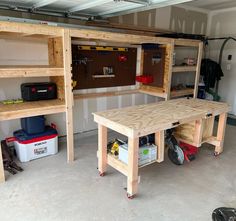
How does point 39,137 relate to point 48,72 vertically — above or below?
below

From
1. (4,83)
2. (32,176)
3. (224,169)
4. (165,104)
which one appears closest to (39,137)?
(32,176)

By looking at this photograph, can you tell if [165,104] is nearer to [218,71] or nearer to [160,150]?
[160,150]

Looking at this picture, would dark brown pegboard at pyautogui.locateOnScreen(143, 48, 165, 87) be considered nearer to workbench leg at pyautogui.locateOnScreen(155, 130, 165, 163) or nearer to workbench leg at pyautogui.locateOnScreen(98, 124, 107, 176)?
workbench leg at pyautogui.locateOnScreen(155, 130, 165, 163)

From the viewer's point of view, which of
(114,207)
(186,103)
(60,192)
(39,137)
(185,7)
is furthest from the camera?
(185,7)

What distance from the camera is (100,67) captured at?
12.3ft

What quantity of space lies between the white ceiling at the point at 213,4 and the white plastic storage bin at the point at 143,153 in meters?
3.60

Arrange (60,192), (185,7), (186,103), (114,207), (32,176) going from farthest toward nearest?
(185,7) → (186,103) → (32,176) → (60,192) → (114,207)

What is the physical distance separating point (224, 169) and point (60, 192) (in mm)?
2053

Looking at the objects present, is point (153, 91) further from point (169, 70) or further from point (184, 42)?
point (184, 42)

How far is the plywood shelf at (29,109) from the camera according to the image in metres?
2.43

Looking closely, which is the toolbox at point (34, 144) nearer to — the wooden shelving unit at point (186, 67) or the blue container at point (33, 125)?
the blue container at point (33, 125)

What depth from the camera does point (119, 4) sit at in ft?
8.94

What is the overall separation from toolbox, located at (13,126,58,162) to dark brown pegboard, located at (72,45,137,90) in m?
0.96

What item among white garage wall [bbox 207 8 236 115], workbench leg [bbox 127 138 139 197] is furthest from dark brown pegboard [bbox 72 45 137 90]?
white garage wall [bbox 207 8 236 115]
